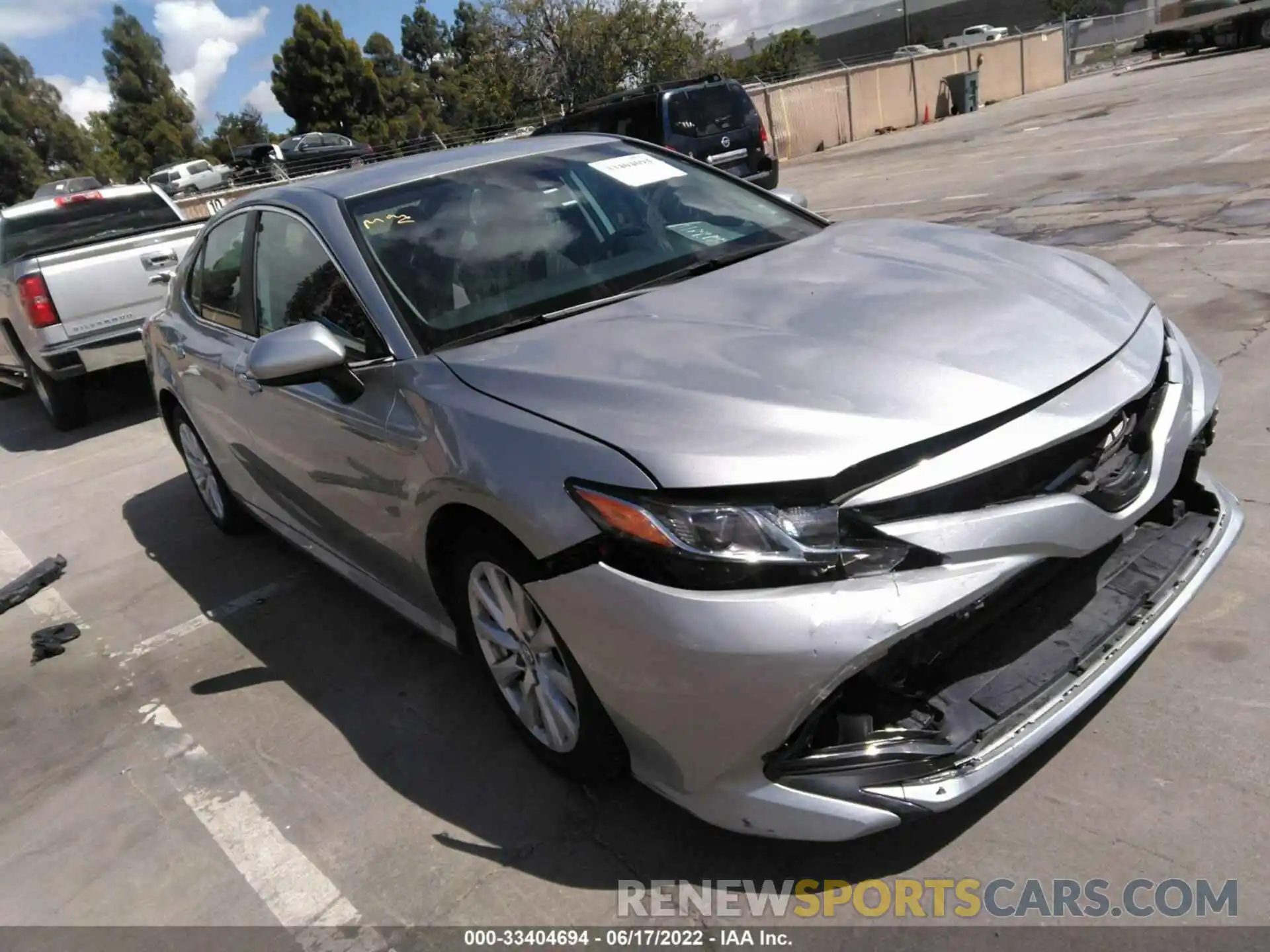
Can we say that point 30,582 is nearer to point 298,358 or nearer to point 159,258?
point 298,358

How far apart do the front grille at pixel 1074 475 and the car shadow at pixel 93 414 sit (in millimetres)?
8033

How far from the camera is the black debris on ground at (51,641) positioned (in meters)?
4.45

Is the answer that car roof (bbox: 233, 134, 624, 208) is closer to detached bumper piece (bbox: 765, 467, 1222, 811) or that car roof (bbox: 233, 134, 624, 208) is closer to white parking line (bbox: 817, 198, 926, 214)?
detached bumper piece (bbox: 765, 467, 1222, 811)

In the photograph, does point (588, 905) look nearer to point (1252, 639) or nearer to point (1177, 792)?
point (1177, 792)

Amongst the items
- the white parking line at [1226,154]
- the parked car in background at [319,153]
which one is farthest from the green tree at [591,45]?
the white parking line at [1226,154]

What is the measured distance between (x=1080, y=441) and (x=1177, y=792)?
0.87 m

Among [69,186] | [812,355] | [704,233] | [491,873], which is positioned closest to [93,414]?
[704,233]

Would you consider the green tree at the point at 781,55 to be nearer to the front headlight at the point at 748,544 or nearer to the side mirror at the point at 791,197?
the side mirror at the point at 791,197

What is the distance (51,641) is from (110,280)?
436 centimetres

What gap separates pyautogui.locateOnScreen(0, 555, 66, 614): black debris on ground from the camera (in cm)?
508

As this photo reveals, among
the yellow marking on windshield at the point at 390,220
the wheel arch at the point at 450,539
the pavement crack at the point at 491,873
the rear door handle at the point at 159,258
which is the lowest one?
the pavement crack at the point at 491,873

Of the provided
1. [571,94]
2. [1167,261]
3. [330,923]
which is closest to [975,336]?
[330,923]

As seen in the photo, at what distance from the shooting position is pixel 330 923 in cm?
256

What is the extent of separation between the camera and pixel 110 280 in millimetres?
7895
